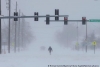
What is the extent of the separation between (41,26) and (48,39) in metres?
25.2

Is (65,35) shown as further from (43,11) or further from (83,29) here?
(43,11)

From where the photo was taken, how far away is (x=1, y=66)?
856 inches

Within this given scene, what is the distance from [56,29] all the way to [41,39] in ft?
66.7

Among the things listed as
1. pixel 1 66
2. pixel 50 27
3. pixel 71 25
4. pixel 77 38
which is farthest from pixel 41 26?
pixel 1 66

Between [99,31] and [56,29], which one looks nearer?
[99,31]

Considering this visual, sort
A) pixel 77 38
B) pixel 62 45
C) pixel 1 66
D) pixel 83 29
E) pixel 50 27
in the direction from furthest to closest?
pixel 50 27, pixel 83 29, pixel 77 38, pixel 62 45, pixel 1 66

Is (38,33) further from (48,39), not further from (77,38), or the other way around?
(77,38)

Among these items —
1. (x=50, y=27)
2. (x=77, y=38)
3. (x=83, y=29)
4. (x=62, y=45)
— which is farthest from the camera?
(x=50, y=27)

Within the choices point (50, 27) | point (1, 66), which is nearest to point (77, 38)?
point (50, 27)

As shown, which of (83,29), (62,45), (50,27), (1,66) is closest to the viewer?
(1,66)

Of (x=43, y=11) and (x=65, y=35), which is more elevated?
(x=43, y=11)

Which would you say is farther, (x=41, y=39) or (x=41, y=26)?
(x=41, y=26)

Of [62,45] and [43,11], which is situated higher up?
[43,11]

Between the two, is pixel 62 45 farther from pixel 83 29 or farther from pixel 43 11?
pixel 43 11
